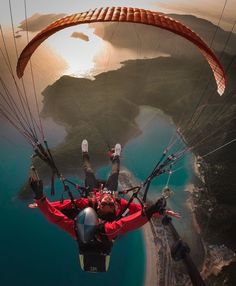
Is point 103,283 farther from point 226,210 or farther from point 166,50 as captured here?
point 166,50

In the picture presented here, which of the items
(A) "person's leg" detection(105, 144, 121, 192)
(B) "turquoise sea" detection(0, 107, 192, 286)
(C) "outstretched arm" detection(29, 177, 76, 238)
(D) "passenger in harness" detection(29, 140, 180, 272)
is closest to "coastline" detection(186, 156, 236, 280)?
(B) "turquoise sea" detection(0, 107, 192, 286)

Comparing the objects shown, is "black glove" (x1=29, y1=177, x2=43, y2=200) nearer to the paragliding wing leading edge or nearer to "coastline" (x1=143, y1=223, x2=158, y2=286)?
the paragliding wing leading edge

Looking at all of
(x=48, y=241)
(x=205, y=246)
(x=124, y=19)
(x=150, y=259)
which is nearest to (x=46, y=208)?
(x=124, y=19)

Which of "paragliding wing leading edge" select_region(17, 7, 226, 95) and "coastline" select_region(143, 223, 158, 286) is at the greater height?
"paragliding wing leading edge" select_region(17, 7, 226, 95)

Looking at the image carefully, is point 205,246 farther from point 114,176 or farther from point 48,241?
point 114,176

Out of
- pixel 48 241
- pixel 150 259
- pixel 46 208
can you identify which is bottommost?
pixel 48 241
